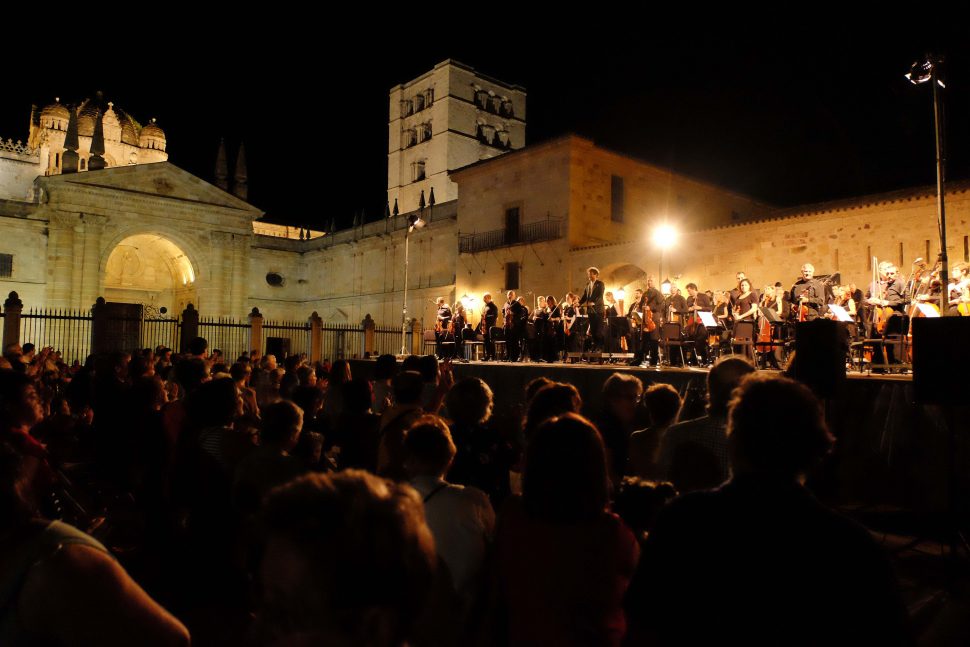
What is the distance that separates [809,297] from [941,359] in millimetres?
6749

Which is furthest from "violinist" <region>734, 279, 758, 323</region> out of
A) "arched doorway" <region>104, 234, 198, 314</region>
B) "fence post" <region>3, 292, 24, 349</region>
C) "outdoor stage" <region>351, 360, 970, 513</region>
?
"arched doorway" <region>104, 234, 198, 314</region>

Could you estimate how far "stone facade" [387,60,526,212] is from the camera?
4762 cm

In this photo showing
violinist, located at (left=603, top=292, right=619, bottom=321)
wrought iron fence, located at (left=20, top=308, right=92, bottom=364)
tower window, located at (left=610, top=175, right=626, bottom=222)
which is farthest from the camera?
wrought iron fence, located at (left=20, top=308, right=92, bottom=364)

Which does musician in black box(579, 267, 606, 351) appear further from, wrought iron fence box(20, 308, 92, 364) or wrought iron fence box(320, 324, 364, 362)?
wrought iron fence box(20, 308, 92, 364)

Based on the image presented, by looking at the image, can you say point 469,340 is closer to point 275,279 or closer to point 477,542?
point 477,542

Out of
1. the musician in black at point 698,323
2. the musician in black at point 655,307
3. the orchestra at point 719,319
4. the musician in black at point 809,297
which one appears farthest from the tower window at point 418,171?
the musician in black at point 809,297

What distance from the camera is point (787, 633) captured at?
154cm

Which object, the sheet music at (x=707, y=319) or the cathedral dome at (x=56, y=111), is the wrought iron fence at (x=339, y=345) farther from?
the cathedral dome at (x=56, y=111)

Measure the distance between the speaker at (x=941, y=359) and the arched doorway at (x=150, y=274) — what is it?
38625 millimetres

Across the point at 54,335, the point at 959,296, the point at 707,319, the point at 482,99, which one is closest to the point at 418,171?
the point at 482,99

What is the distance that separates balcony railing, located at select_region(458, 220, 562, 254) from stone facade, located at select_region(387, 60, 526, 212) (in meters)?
18.8

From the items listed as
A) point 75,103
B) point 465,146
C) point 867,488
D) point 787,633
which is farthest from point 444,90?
point 787,633

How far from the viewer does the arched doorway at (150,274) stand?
38.3m

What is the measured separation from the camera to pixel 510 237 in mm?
26484
